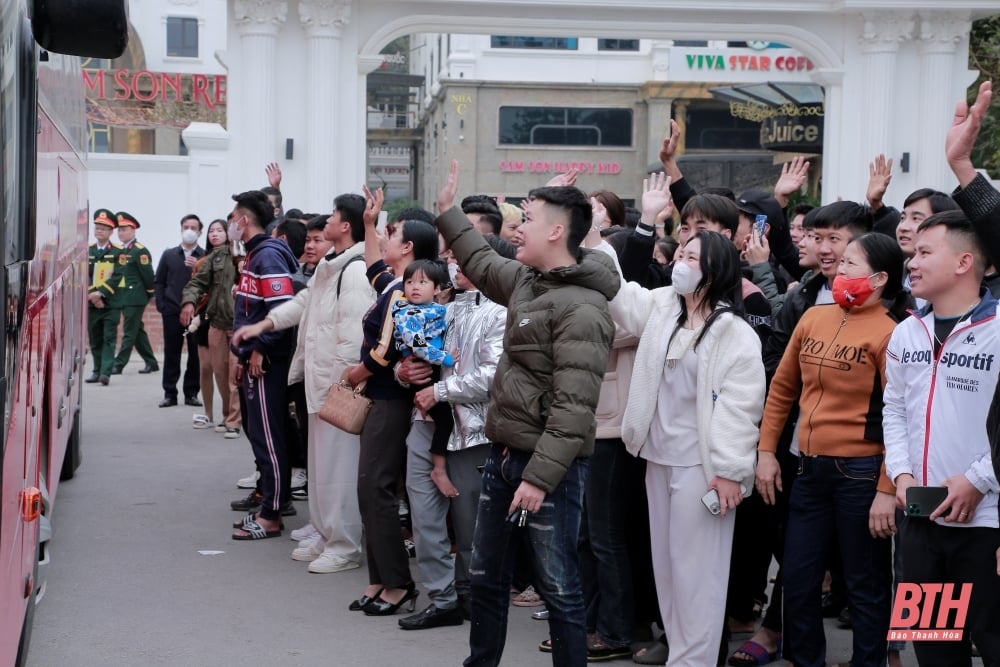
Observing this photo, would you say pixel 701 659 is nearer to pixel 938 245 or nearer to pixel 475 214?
pixel 938 245

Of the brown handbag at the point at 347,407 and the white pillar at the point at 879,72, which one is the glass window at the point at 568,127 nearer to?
the white pillar at the point at 879,72

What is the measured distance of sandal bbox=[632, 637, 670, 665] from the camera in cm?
579

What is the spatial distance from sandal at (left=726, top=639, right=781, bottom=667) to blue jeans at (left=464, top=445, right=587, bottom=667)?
1351 mm

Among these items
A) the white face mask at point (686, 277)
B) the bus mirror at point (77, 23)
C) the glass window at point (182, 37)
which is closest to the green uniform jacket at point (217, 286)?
the white face mask at point (686, 277)

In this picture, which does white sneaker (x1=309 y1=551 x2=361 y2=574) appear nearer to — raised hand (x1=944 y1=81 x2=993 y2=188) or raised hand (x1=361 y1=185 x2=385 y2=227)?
raised hand (x1=361 y1=185 x2=385 y2=227)

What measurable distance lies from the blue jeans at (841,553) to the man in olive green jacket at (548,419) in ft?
3.50

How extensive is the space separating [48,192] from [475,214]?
2543 millimetres

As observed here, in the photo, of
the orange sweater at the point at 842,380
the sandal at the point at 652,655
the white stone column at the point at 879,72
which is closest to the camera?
the orange sweater at the point at 842,380

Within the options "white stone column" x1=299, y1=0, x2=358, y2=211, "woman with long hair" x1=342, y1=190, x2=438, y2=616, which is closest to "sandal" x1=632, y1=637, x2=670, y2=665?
"woman with long hair" x1=342, y1=190, x2=438, y2=616

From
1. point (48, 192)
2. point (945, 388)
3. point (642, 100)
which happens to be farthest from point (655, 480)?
point (642, 100)

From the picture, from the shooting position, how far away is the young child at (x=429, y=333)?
6.24 metres

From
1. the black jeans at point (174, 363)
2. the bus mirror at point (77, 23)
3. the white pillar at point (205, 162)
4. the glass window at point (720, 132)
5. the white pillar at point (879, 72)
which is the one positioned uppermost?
the glass window at point (720, 132)

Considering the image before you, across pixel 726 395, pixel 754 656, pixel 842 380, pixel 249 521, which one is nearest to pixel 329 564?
pixel 249 521

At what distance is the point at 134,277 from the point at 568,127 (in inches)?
1363
